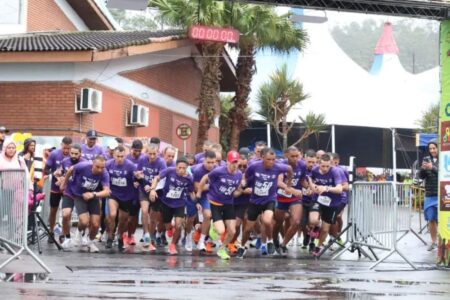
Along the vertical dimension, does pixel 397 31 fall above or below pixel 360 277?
above

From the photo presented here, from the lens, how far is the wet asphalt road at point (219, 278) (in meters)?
9.61

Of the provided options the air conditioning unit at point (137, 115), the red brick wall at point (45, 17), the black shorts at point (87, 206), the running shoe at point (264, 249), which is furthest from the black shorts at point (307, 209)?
the red brick wall at point (45, 17)

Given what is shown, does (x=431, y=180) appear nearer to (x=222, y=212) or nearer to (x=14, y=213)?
(x=222, y=212)

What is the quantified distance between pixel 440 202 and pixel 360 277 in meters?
2.43

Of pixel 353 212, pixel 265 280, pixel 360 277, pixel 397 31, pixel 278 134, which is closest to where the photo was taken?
pixel 265 280

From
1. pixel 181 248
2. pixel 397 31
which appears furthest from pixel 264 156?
pixel 397 31

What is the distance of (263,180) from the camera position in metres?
16.3

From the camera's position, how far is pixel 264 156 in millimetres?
16266

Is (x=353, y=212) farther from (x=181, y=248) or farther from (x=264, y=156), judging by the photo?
(x=181, y=248)

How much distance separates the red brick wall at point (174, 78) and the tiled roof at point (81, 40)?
1.21 m

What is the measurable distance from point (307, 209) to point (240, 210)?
1272 millimetres

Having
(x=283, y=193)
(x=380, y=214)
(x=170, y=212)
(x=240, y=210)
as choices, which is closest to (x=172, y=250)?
(x=170, y=212)

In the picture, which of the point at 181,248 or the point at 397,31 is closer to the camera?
the point at 181,248

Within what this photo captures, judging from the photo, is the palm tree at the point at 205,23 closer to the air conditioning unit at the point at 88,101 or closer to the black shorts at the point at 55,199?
the air conditioning unit at the point at 88,101
